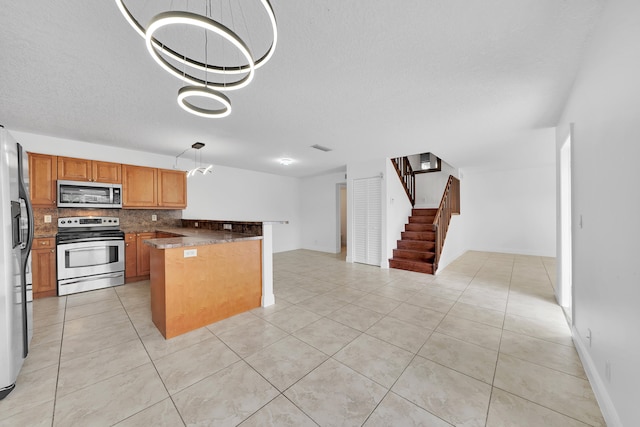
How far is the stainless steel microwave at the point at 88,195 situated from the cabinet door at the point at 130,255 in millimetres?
612

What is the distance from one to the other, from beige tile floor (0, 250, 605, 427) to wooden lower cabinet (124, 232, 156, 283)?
3.06 ft

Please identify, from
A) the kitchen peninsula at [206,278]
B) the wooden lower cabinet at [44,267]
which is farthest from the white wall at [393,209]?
the wooden lower cabinet at [44,267]

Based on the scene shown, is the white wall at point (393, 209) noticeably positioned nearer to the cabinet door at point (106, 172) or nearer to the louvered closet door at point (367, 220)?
the louvered closet door at point (367, 220)

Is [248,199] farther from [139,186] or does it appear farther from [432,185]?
[432,185]

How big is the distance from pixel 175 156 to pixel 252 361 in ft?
15.9

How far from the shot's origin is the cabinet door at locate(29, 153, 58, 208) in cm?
350

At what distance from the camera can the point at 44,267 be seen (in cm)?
351

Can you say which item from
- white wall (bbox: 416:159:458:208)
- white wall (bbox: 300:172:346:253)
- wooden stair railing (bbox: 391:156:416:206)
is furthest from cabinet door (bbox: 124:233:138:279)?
white wall (bbox: 416:159:458:208)

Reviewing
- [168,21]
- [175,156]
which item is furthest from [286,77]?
[175,156]

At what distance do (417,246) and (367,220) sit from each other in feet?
4.25

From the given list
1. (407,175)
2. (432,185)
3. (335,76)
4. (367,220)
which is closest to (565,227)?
(367,220)

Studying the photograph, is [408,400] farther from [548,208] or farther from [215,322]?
[548,208]

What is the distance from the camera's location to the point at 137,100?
2.67m

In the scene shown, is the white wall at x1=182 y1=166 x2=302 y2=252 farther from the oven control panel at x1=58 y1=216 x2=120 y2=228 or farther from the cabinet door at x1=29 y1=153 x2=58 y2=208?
the cabinet door at x1=29 y1=153 x2=58 y2=208
